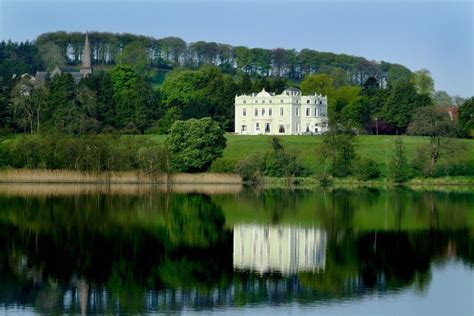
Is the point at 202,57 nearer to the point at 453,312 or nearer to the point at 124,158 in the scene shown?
the point at 124,158

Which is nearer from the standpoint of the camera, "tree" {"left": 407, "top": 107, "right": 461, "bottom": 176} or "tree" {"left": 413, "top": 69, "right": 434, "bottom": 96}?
"tree" {"left": 407, "top": 107, "right": 461, "bottom": 176}

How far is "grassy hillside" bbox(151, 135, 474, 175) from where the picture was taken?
75588mm

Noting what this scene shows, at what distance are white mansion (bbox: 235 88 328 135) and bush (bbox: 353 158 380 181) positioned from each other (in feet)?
83.1

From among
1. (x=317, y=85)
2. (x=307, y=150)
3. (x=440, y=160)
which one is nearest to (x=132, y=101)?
(x=307, y=150)

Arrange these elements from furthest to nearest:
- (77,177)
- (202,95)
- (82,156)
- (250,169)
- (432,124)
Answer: (202,95), (432,124), (250,169), (82,156), (77,177)

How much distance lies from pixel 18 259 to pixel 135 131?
66672mm

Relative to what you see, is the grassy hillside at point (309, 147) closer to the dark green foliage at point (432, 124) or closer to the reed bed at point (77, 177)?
the dark green foliage at point (432, 124)

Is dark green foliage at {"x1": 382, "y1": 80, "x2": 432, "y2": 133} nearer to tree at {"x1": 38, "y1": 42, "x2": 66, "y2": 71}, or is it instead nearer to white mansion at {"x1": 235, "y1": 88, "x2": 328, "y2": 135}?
white mansion at {"x1": 235, "y1": 88, "x2": 328, "y2": 135}

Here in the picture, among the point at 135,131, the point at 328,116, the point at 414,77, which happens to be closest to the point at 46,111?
the point at 135,131

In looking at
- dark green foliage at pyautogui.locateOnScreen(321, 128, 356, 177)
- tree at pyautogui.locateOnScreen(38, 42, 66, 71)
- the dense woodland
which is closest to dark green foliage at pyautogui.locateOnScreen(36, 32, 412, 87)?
tree at pyautogui.locateOnScreen(38, 42, 66, 71)

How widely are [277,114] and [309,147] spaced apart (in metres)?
18.6

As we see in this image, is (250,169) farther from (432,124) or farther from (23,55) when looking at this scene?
(23,55)

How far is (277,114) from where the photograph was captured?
100250mm

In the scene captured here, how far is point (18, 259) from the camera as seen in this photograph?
26.3 metres
